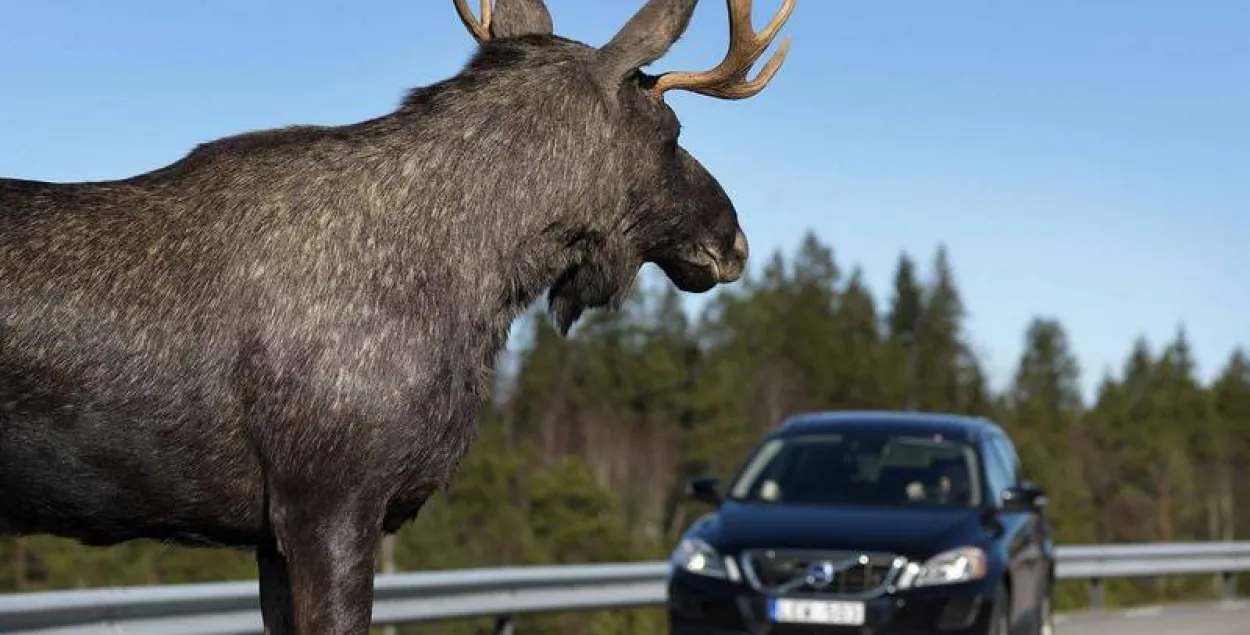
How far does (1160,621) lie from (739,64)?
519 inches

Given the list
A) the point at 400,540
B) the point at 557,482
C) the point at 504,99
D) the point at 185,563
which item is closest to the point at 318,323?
the point at 504,99

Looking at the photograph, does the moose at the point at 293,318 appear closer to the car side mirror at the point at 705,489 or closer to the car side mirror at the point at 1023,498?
the car side mirror at the point at 705,489

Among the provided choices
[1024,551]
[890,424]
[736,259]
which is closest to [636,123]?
[736,259]

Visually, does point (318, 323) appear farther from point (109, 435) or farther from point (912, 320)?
point (912, 320)

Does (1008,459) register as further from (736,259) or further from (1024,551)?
(736,259)

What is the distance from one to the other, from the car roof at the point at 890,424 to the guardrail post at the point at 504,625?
2183 mm

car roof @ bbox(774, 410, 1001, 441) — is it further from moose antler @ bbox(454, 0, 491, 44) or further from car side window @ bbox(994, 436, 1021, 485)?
moose antler @ bbox(454, 0, 491, 44)

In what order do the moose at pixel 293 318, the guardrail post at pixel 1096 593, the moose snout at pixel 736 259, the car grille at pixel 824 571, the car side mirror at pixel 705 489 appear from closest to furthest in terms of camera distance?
1. the moose at pixel 293 318
2. the moose snout at pixel 736 259
3. the car grille at pixel 824 571
4. the car side mirror at pixel 705 489
5. the guardrail post at pixel 1096 593

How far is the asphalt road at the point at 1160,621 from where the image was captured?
17375mm

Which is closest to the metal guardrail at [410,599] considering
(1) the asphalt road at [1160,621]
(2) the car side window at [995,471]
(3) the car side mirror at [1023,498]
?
(1) the asphalt road at [1160,621]

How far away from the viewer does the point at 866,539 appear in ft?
39.4

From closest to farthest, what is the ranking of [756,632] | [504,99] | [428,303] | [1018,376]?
[428,303] → [504,99] → [756,632] → [1018,376]

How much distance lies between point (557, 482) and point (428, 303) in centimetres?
8610

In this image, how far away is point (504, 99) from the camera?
253 inches
